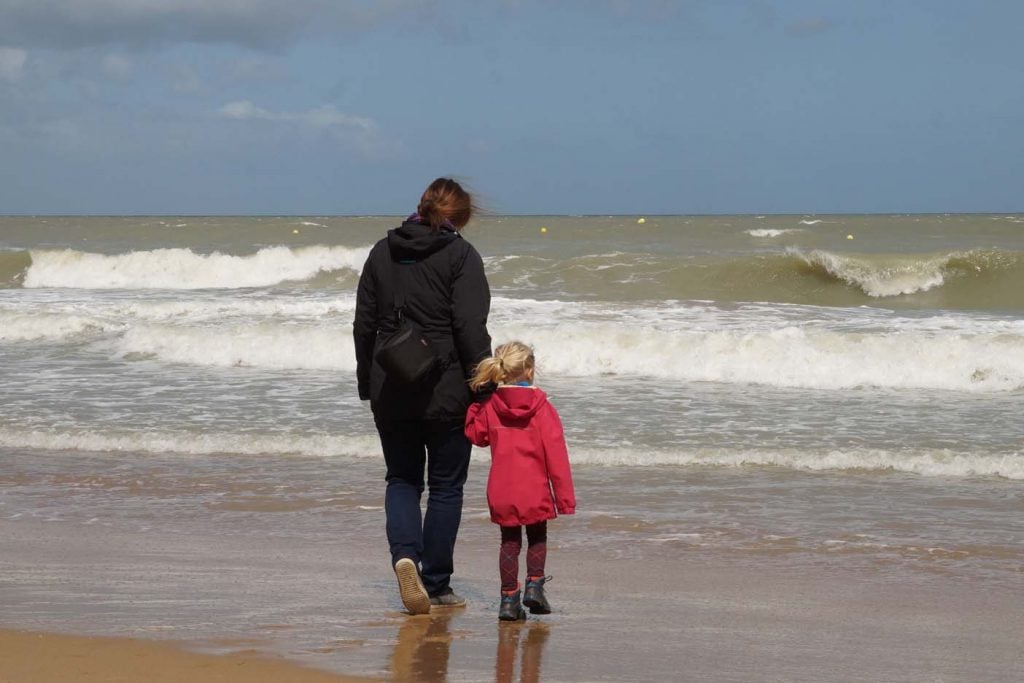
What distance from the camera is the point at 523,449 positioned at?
169 inches

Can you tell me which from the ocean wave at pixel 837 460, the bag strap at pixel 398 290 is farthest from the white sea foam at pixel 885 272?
the bag strap at pixel 398 290

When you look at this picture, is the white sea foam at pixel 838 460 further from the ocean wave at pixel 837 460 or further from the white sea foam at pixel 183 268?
the white sea foam at pixel 183 268

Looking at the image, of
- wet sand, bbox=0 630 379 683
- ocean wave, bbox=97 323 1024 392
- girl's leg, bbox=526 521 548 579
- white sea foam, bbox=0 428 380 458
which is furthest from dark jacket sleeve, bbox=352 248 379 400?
ocean wave, bbox=97 323 1024 392

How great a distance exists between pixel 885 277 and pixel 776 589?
19.5m

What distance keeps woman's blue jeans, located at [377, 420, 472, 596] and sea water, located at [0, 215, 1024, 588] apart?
0.89 metres

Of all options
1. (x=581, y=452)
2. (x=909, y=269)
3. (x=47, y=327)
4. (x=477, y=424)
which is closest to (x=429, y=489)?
(x=477, y=424)

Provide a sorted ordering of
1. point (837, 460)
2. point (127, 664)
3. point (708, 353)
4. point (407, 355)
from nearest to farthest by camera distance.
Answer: point (127, 664) < point (407, 355) < point (837, 460) < point (708, 353)

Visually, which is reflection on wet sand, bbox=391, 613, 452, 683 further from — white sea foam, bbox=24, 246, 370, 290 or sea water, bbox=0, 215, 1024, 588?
white sea foam, bbox=24, 246, 370, 290

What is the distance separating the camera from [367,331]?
14.4 feet

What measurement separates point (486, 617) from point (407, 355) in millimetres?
1069

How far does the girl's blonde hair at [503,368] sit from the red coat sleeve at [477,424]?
0.27ft

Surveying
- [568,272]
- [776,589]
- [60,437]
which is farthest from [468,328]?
[568,272]

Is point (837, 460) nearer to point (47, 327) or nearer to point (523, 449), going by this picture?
point (523, 449)

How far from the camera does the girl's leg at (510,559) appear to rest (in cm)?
435
